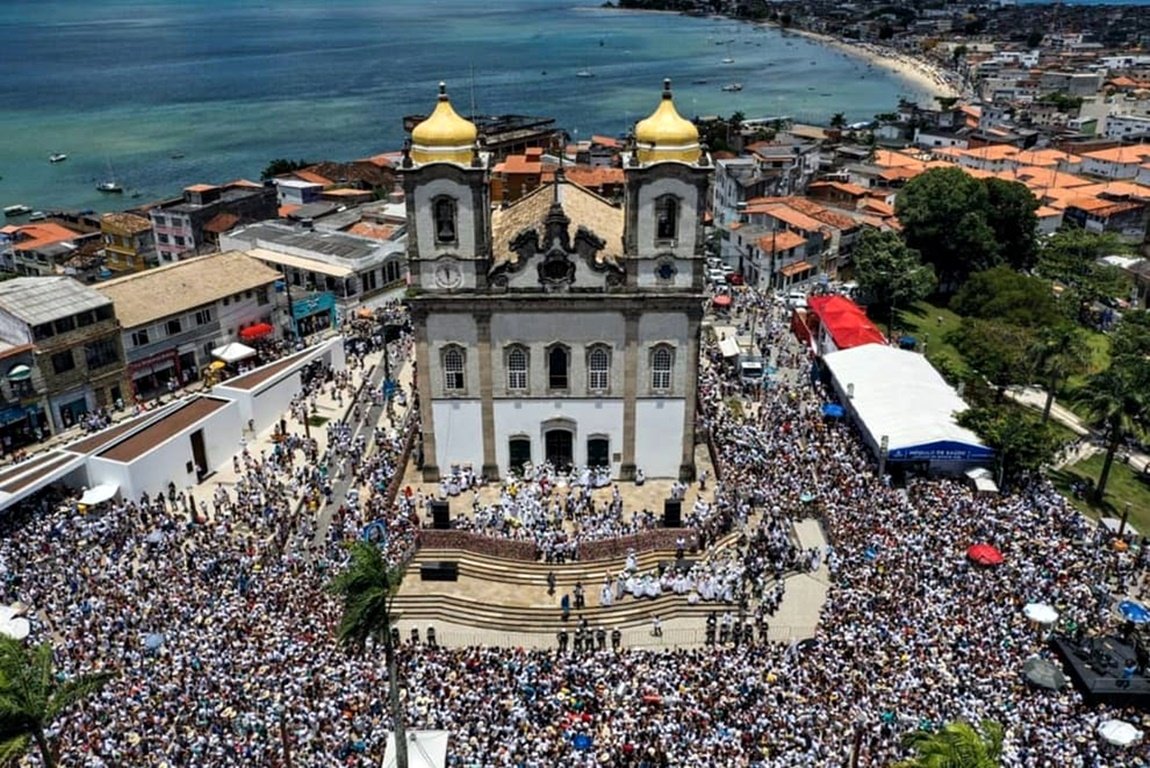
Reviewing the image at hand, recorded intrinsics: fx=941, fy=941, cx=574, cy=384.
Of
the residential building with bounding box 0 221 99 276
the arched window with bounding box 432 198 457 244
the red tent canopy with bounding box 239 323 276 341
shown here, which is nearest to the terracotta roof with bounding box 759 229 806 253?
the red tent canopy with bounding box 239 323 276 341

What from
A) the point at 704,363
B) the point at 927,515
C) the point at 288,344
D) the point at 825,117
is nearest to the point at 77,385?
the point at 288,344

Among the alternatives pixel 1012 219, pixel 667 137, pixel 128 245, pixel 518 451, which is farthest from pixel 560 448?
pixel 128 245

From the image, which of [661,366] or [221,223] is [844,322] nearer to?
[661,366]

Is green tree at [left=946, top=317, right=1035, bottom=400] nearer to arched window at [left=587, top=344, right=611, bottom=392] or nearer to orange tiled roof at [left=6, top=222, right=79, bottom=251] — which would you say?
arched window at [left=587, top=344, right=611, bottom=392]

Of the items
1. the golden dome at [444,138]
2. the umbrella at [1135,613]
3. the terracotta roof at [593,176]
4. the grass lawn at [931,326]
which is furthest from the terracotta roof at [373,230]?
the umbrella at [1135,613]

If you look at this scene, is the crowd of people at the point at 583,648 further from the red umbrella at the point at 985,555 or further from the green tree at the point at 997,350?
the green tree at the point at 997,350

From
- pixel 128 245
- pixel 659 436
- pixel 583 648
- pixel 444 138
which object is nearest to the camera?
pixel 583 648
